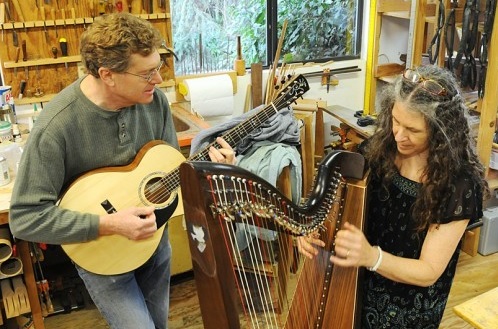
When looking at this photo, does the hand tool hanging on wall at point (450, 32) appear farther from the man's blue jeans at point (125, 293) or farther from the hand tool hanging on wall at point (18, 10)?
the hand tool hanging on wall at point (18, 10)

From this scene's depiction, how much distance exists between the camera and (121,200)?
1.65m

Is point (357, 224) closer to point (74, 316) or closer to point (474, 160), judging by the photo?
point (474, 160)

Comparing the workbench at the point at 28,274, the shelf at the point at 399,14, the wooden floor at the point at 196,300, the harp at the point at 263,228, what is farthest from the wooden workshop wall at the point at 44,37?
the harp at the point at 263,228

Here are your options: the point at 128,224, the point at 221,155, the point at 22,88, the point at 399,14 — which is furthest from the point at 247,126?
the point at 399,14

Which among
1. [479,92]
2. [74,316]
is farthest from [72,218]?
[479,92]

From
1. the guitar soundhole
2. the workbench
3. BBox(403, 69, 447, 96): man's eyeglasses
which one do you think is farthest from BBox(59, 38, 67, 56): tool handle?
BBox(403, 69, 447, 96): man's eyeglasses

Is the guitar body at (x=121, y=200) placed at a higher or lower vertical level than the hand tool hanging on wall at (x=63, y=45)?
lower

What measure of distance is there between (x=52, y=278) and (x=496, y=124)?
264 centimetres

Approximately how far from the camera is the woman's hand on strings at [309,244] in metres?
1.32

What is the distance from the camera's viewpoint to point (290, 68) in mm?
3373

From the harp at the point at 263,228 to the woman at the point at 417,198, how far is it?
0.27 ft

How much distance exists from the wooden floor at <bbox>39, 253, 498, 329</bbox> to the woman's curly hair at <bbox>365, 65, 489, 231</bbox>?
136 cm

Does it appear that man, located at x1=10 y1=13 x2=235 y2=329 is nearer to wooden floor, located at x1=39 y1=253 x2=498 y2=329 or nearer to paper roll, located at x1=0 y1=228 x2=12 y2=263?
paper roll, located at x1=0 y1=228 x2=12 y2=263

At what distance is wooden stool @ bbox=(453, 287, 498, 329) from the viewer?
4.24 feet
